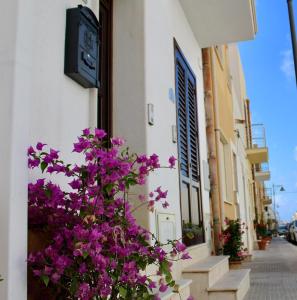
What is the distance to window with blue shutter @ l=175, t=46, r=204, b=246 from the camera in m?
6.70

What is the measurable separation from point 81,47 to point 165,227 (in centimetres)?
249

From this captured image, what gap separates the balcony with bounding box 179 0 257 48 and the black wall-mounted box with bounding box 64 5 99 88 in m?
4.52

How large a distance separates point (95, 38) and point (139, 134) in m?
1.40

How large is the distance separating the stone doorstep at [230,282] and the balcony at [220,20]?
432cm

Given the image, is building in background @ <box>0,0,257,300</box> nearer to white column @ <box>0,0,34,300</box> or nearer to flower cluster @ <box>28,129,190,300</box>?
white column @ <box>0,0,34,300</box>

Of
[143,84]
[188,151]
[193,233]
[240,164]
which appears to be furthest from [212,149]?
[240,164]

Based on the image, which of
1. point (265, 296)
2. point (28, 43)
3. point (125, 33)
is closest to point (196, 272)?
point (265, 296)

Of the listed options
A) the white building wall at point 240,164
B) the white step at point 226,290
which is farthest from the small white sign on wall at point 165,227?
the white building wall at point 240,164

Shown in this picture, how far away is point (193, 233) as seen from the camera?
6.31 m

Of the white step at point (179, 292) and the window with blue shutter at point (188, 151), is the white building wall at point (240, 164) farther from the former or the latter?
the white step at point (179, 292)

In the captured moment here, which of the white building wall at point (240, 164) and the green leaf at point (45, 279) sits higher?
the white building wall at point (240, 164)

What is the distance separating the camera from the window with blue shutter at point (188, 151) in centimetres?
670

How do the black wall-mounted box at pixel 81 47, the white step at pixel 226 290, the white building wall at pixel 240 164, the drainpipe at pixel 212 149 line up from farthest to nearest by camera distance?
the white building wall at pixel 240 164
the drainpipe at pixel 212 149
the white step at pixel 226 290
the black wall-mounted box at pixel 81 47

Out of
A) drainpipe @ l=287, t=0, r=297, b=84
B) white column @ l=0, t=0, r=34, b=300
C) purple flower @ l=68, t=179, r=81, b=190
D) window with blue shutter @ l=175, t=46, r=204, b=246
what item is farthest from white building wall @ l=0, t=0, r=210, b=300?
drainpipe @ l=287, t=0, r=297, b=84
